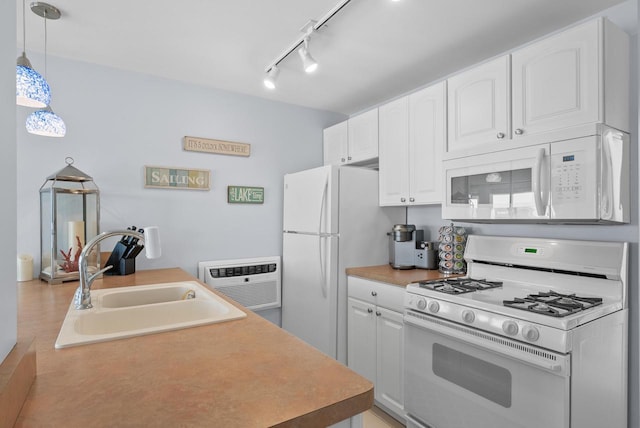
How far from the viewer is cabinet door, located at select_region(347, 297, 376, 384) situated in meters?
2.35

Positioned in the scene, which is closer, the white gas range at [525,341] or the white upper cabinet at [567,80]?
the white gas range at [525,341]

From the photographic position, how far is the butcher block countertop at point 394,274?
2164mm

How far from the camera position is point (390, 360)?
2.20 metres

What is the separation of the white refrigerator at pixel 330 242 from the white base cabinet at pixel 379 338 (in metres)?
0.13

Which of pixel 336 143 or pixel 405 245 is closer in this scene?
pixel 405 245

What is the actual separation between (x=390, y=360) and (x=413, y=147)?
149 cm

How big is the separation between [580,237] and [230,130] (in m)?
2.63

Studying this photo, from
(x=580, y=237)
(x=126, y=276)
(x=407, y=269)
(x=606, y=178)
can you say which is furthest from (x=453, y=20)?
(x=126, y=276)

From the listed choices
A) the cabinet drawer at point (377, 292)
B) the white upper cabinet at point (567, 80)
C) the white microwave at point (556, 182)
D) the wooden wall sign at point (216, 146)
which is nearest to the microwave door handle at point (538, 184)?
the white microwave at point (556, 182)

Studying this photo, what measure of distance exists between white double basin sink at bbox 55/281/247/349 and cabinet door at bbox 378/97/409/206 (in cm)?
155

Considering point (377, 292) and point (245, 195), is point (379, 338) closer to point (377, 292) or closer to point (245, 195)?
point (377, 292)

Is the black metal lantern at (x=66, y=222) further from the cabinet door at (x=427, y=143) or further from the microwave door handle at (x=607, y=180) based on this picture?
the microwave door handle at (x=607, y=180)

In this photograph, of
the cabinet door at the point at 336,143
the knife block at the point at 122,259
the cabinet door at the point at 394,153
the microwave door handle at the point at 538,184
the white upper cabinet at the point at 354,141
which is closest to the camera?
the microwave door handle at the point at 538,184

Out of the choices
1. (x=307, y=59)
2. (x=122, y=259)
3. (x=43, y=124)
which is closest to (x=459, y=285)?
(x=307, y=59)
